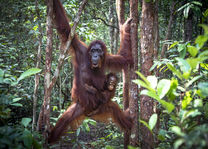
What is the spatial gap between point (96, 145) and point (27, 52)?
10.9 feet

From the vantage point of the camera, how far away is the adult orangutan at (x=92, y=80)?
3.35m

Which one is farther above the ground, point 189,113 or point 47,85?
point 47,85

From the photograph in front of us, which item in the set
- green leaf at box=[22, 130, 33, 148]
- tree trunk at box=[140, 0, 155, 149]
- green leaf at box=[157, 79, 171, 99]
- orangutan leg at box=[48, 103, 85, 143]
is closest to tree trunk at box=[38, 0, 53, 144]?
orangutan leg at box=[48, 103, 85, 143]

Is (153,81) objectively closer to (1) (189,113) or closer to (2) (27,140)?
(1) (189,113)

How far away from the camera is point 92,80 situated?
353 centimetres

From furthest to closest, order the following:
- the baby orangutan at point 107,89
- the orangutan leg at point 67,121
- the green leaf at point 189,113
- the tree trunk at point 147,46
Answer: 1. the baby orangutan at point 107,89
2. the orangutan leg at point 67,121
3. the tree trunk at point 147,46
4. the green leaf at point 189,113

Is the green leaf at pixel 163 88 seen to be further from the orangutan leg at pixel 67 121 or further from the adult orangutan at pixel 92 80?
the orangutan leg at pixel 67 121

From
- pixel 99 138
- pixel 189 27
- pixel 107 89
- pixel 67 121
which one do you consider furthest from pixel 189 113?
pixel 189 27

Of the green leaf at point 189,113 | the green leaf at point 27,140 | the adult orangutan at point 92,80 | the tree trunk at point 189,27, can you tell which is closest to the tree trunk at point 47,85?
the adult orangutan at point 92,80

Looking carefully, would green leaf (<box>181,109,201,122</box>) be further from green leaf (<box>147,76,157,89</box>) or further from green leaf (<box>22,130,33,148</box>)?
green leaf (<box>22,130,33,148</box>)

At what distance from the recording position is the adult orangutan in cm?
335

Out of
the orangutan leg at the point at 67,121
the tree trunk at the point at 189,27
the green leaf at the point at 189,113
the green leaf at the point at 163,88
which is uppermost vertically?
the tree trunk at the point at 189,27

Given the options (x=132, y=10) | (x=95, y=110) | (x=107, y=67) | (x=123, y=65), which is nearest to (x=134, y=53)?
(x=132, y=10)

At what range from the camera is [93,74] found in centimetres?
356
